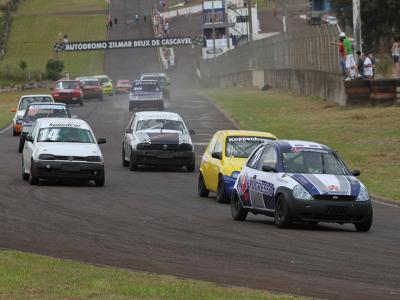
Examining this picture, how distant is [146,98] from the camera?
59.7 metres

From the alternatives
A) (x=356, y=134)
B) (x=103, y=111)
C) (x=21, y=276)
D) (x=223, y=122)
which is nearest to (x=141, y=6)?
(x=103, y=111)

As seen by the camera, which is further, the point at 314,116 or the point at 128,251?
the point at 314,116

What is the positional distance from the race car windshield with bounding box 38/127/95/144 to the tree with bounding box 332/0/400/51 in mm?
51896

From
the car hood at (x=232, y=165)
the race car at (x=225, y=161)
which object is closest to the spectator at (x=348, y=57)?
the race car at (x=225, y=161)

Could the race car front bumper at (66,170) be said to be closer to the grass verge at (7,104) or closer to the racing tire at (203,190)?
the racing tire at (203,190)

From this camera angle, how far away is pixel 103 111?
6106 centimetres

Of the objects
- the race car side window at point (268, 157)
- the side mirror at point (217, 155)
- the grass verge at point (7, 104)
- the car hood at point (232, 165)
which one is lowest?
the grass verge at point (7, 104)

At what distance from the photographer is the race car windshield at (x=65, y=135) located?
86.1 feet

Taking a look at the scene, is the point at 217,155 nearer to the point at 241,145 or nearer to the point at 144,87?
the point at 241,145

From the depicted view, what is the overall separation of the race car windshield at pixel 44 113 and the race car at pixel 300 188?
19.5 m

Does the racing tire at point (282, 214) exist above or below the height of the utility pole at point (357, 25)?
below

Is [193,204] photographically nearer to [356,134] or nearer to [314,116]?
[356,134]

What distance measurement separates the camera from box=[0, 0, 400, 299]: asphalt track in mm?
12438

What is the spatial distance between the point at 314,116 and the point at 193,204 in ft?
86.1
